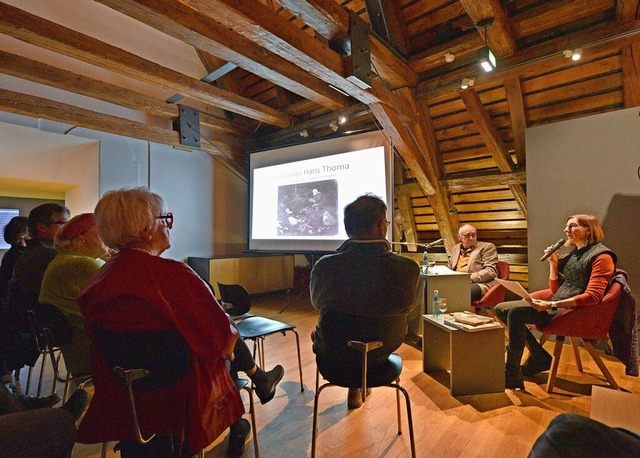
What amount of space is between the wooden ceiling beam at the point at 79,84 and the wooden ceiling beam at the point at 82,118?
0.31 m

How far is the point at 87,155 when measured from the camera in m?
4.68

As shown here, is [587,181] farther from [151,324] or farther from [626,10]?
[151,324]

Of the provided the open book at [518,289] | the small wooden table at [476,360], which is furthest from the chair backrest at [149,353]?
the open book at [518,289]

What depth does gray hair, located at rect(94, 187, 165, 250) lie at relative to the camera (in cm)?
122

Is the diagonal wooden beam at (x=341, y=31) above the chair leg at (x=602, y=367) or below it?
above

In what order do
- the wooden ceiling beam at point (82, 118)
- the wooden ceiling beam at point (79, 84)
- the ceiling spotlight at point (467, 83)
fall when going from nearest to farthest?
the wooden ceiling beam at point (79, 84) < the ceiling spotlight at point (467, 83) < the wooden ceiling beam at point (82, 118)

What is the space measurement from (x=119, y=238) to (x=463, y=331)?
7.17ft

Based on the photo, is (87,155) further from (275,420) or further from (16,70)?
(275,420)

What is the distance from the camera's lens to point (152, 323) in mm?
1083

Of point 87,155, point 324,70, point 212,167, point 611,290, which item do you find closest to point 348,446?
point 611,290

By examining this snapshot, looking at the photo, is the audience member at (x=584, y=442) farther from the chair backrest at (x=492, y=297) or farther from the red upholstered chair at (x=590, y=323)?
the chair backrest at (x=492, y=297)

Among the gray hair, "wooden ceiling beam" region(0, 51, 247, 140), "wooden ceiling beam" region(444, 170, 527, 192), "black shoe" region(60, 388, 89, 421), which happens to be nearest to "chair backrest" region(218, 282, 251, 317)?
"black shoe" region(60, 388, 89, 421)

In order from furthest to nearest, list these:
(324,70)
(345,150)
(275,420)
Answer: (345,150), (324,70), (275,420)

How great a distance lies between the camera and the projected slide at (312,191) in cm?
441
